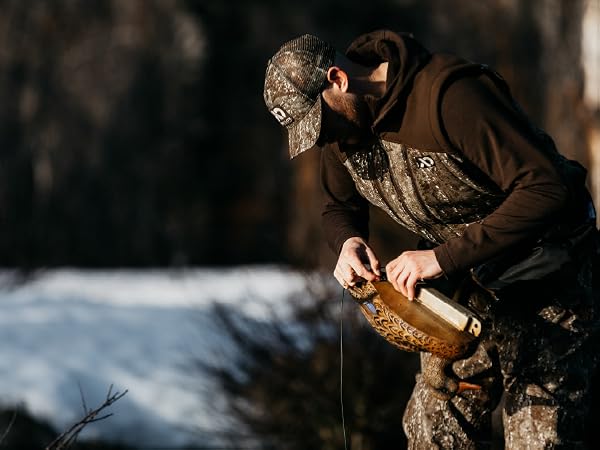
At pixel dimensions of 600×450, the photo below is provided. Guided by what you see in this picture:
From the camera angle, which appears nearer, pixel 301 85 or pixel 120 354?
pixel 301 85

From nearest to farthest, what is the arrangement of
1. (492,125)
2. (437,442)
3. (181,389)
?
(492,125), (437,442), (181,389)

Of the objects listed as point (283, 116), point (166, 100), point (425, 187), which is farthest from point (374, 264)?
point (166, 100)

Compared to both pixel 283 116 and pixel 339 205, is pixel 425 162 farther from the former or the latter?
pixel 339 205

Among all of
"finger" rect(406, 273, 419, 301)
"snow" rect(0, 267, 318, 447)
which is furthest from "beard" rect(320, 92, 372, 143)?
"snow" rect(0, 267, 318, 447)

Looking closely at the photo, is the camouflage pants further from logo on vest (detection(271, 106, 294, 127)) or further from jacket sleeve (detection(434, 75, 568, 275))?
logo on vest (detection(271, 106, 294, 127))

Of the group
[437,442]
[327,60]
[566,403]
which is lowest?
[437,442]

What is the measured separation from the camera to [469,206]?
3574mm

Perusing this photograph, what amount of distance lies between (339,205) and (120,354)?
14.9 ft

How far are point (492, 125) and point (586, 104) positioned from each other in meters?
6.12

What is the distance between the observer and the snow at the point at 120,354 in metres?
7.13

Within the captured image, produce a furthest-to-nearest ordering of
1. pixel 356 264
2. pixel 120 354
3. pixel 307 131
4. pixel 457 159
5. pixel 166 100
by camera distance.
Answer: pixel 166 100
pixel 120 354
pixel 356 264
pixel 307 131
pixel 457 159

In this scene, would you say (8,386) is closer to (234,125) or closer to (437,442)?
(437,442)

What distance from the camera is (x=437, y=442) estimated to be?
3.81m

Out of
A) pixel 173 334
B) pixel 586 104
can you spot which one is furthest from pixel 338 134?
pixel 586 104
